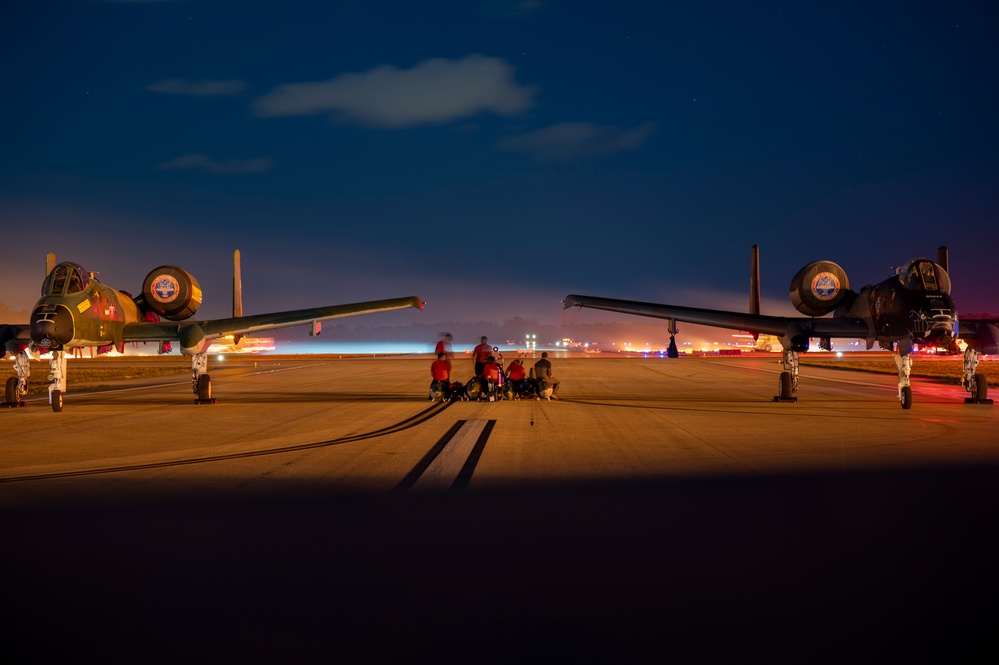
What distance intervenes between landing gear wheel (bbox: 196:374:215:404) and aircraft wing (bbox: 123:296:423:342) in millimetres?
2012

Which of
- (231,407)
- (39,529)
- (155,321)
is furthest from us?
(155,321)

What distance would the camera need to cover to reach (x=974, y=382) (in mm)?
22266

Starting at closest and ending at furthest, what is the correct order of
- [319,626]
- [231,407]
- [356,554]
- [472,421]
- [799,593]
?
[319,626] → [799,593] → [356,554] → [472,421] → [231,407]

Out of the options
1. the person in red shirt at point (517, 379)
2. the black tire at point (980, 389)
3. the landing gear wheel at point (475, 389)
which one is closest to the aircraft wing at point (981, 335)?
the black tire at point (980, 389)

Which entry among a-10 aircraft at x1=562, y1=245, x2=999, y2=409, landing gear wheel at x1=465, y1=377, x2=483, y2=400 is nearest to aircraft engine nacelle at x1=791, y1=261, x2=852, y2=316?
a-10 aircraft at x1=562, y1=245, x2=999, y2=409

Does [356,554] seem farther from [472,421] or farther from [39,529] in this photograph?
[472,421]

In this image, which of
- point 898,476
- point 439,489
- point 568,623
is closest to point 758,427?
point 898,476

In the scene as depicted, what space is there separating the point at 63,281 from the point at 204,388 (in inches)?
202

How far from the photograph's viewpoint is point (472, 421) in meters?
17.4

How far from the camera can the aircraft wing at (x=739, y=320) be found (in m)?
22.9

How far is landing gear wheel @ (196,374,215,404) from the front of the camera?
2234 centimetres

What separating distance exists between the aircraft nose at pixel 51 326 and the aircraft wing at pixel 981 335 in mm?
27226

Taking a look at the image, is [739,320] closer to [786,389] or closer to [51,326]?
[786,389]

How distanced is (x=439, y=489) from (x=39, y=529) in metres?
4.44
